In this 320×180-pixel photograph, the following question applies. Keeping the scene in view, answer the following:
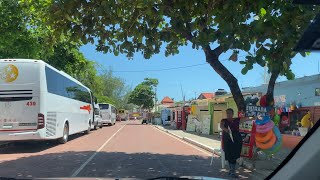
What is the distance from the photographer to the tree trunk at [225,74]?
14.7 m

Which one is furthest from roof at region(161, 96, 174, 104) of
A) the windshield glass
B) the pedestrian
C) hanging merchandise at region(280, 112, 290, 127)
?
the pedestrian

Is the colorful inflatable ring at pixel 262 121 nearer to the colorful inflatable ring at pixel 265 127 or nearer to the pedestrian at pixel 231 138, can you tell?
the colorful inflatable ring at pixel 265 127

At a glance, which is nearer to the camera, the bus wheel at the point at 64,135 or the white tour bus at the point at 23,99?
the white tour bus at the point at 23,99

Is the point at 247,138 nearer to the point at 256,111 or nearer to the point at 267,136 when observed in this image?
the point at 267,136

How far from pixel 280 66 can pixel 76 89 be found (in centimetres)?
1963

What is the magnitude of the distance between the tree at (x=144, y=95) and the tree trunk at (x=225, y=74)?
302 ft

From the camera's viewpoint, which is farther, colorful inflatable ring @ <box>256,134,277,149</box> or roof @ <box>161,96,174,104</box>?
roof @ <box>161,96,174,104</box>

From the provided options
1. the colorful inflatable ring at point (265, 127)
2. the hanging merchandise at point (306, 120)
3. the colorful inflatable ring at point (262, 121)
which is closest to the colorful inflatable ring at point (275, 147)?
the colorful inflatable ring at point (265, 127)

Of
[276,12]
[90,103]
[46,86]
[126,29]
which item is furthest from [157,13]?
[90,103]

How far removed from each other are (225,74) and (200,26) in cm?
331

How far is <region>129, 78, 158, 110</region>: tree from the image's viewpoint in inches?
4225

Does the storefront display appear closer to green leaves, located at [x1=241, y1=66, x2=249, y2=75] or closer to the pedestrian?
the pedestrian

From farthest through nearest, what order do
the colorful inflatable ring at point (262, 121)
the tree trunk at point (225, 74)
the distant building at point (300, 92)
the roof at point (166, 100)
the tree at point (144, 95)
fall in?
1. the roof at point (166, 100)
2. the tree at point (144, 95)
3. the distant building at point (300, 92)
4. the tree trunk at point (225, 74)
5. the colorful inflatable ring at point (262, 121)

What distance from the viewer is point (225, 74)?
48.3ft
